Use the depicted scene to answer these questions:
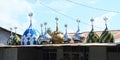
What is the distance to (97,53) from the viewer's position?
56.4ft

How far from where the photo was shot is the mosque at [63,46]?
1611 cm

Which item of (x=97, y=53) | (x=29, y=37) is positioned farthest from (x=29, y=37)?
(x=97, y=53)

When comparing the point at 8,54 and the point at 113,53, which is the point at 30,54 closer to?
the point at 8,54

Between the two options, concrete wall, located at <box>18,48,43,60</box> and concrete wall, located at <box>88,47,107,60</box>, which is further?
concrete wall, located at <box>18,48,43,60</box>

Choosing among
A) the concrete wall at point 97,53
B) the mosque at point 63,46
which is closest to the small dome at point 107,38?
the mosque at point 63,46

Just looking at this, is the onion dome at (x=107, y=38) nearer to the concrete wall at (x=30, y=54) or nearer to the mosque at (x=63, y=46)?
the mosque at (x=63, y=46)

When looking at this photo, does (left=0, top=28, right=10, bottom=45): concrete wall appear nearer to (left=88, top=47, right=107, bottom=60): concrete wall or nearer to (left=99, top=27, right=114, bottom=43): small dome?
(left=88, top=47, right=107, bottom=60): concrete wall

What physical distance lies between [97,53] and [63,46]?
2868 mm

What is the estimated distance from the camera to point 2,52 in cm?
2259

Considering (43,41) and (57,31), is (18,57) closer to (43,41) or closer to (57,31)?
(43,41)

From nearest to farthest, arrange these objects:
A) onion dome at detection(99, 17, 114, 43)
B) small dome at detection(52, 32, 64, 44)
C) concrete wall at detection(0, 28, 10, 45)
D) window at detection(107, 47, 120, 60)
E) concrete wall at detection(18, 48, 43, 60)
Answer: window at detection(107, 47, 120, 60)
onion dome at detection(99, 17, 114, 43)
small dome at detection(52, 32, 64, 44)
concrete wall at detection(18, 48, 43, 60)
concrete wall at detection(0, 28, 10, 45)

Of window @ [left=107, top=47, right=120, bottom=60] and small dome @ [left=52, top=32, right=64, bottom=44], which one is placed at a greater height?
small dome @ [left=52, top=32, right=64, bottom=44]

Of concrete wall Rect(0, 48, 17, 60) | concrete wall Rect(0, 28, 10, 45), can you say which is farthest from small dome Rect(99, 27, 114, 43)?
concrete wall Rect(0, 28, 10, 45)

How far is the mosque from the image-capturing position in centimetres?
1611
